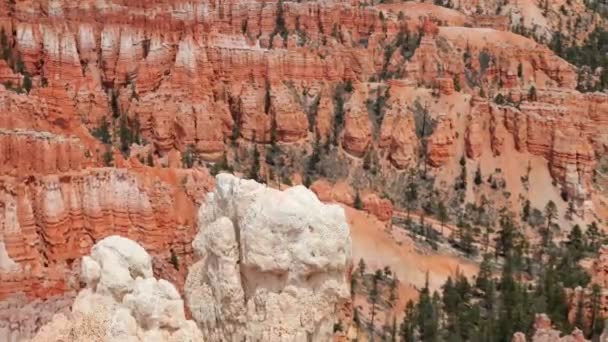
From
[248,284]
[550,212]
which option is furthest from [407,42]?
[248,284]

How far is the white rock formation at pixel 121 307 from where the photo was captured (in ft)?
27.9

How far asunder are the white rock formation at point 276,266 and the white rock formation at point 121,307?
0.51 metres

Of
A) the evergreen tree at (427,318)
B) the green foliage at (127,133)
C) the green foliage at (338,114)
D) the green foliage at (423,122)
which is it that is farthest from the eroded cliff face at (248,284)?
the green foliage at (423,122)

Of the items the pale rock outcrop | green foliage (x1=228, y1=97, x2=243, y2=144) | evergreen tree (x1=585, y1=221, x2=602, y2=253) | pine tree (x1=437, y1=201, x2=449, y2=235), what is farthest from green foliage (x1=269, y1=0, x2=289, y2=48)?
the pale rock outcrop

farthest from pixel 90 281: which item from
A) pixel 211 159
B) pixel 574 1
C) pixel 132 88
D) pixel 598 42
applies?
pixel 574 1

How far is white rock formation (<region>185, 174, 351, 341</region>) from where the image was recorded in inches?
337

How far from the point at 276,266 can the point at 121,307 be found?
1713 millimetres

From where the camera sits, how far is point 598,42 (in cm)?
6994

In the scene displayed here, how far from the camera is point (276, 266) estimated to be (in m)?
8.57

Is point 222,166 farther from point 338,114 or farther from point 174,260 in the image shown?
point 174,260

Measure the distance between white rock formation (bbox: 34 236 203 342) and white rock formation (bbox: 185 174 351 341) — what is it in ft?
1.68

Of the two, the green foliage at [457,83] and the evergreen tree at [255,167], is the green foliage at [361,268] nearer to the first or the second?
the evergreen tree at [255,167]

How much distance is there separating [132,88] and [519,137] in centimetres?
2262

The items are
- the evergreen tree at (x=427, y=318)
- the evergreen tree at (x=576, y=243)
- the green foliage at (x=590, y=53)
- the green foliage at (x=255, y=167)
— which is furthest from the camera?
the green foliage at (x=590, y=53)
